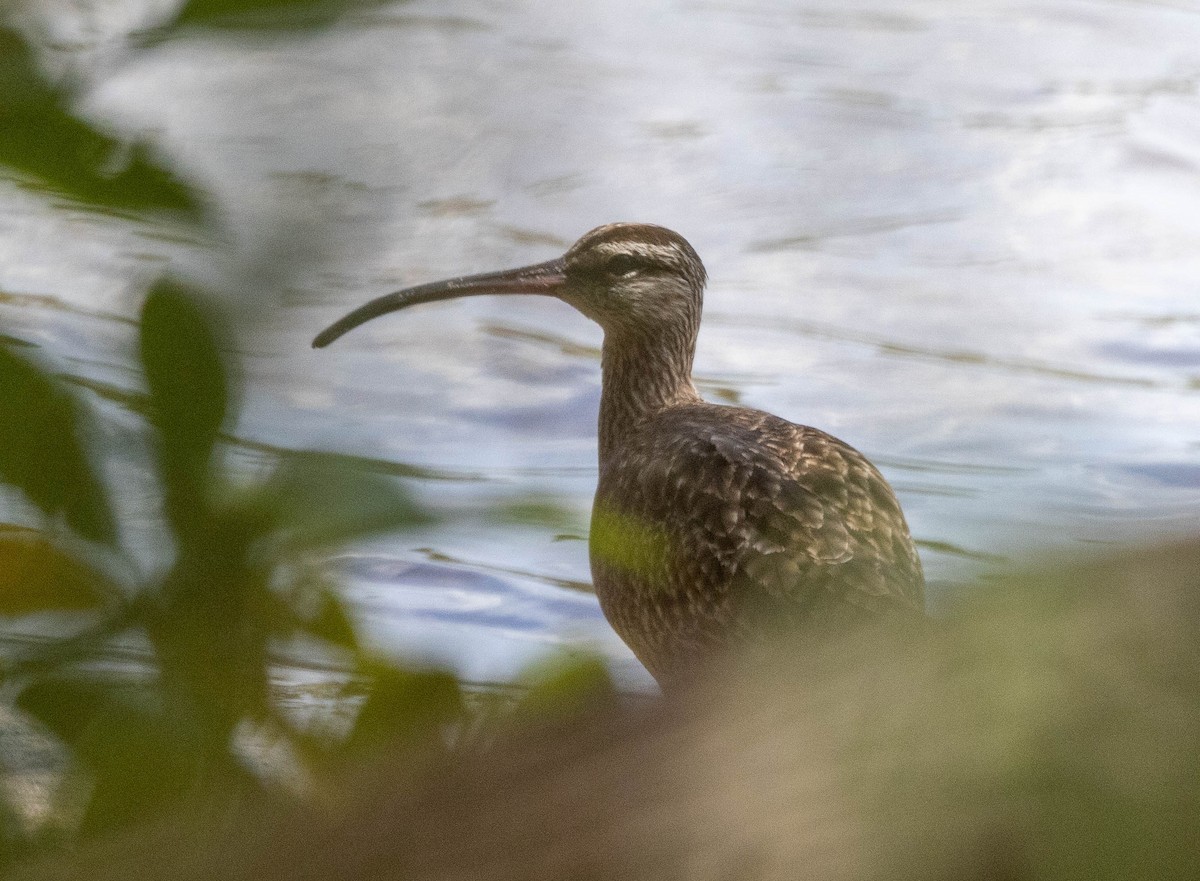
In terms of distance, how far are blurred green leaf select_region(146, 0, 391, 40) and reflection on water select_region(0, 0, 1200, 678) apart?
2 centimetres

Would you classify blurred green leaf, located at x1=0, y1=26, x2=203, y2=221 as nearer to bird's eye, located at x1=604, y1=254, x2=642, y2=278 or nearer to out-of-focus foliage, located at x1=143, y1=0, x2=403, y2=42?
out-of-focus foliage, located at x1=143, y1=0, x2=403, y2=42

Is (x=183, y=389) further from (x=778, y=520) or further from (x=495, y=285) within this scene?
(x=495, y=285)

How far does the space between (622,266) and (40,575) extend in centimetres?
282

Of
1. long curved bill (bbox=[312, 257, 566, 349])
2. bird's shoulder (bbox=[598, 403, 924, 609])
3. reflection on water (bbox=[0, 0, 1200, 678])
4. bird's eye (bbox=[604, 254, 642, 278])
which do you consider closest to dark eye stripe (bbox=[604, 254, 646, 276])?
bird's eye (bbox=[604, 254, 642, 278])

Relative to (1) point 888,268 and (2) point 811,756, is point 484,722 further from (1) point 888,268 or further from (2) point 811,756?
(1) point 888,268

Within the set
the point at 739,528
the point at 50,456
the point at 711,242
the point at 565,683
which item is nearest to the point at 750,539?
the point at 739,528

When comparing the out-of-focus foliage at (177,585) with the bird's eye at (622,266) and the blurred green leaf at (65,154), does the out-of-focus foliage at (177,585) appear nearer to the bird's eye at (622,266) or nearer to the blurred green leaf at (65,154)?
the blurred green leaf at (65,154)

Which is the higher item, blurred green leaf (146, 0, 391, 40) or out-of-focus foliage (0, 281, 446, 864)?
A: blurred green leaf (146, 0, 391, 40)

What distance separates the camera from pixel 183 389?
55 centimetres

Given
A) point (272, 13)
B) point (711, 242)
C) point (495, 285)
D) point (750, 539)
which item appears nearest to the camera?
point (272, 13)

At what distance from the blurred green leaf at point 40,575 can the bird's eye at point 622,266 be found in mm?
2793

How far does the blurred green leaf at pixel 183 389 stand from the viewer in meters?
0.53

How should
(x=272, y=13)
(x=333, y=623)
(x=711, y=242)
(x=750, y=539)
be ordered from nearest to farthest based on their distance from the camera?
(x=272, y=13), (x=333, y=623), (x=750, y=539), (x=711, y=242)

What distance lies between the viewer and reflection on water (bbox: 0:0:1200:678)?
559mm
